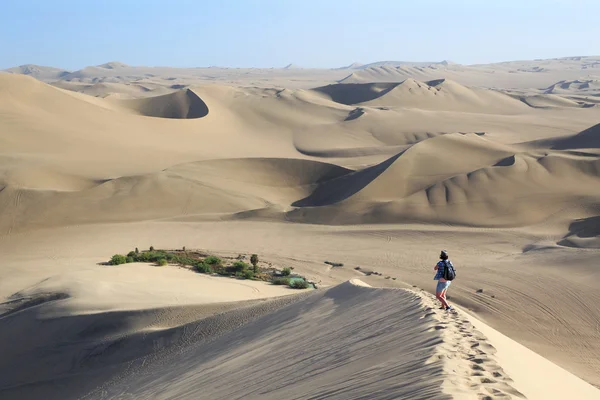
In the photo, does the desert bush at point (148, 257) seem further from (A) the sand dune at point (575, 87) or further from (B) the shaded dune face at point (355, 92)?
(A) the sand dune at point (575, 87)

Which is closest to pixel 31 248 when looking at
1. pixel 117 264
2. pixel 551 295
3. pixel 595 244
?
pixel 117 264

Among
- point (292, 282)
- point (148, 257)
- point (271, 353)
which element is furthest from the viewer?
point (148, 257)

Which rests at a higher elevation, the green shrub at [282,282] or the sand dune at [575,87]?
the sand dune at [575,87]

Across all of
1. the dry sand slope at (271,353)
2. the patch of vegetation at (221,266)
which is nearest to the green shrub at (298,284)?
the patch of vegetation at (221,266)

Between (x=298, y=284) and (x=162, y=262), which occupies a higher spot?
(x=298, y=284)

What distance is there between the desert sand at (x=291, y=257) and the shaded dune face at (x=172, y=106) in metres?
4.05

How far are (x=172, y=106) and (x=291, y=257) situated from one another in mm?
40677

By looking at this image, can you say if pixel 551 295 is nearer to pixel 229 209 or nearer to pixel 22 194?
pixel 229 209

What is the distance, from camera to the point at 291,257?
2067cm

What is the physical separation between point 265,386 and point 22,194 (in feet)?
75.8

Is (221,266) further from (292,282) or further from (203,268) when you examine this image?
(292,282)

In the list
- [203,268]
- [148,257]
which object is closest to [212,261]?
[203,268]

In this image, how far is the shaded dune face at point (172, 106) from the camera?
2209 inches

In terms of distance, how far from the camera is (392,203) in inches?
1025
